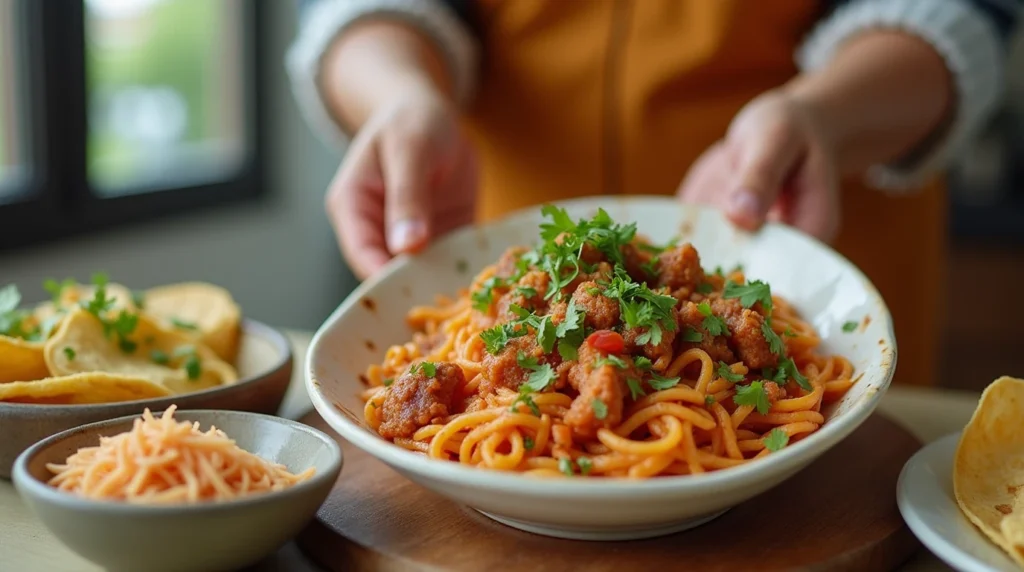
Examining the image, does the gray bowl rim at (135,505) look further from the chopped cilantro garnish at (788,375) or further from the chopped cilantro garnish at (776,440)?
the chopped cilantro garnish at (788,375)

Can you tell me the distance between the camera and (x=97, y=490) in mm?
1316

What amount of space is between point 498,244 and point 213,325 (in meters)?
0.73

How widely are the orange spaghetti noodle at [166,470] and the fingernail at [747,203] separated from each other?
125 centimetres

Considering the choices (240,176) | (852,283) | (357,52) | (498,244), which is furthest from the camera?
(240,176)

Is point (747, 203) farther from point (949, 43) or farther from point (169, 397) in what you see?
point (169, 397)

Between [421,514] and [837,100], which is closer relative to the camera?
[421,514]

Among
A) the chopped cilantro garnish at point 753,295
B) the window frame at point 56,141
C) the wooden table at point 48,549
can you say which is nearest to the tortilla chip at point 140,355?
the wooden table at point 48,549

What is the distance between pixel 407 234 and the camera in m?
2.33

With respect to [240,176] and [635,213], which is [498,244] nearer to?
[635,213]

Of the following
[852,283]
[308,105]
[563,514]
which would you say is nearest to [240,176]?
[308,105]

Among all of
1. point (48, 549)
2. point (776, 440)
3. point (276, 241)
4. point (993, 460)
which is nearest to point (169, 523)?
point (48, 549)

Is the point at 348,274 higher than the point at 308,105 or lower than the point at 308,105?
lower

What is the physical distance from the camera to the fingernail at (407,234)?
7.63 feet

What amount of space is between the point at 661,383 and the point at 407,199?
95cm
